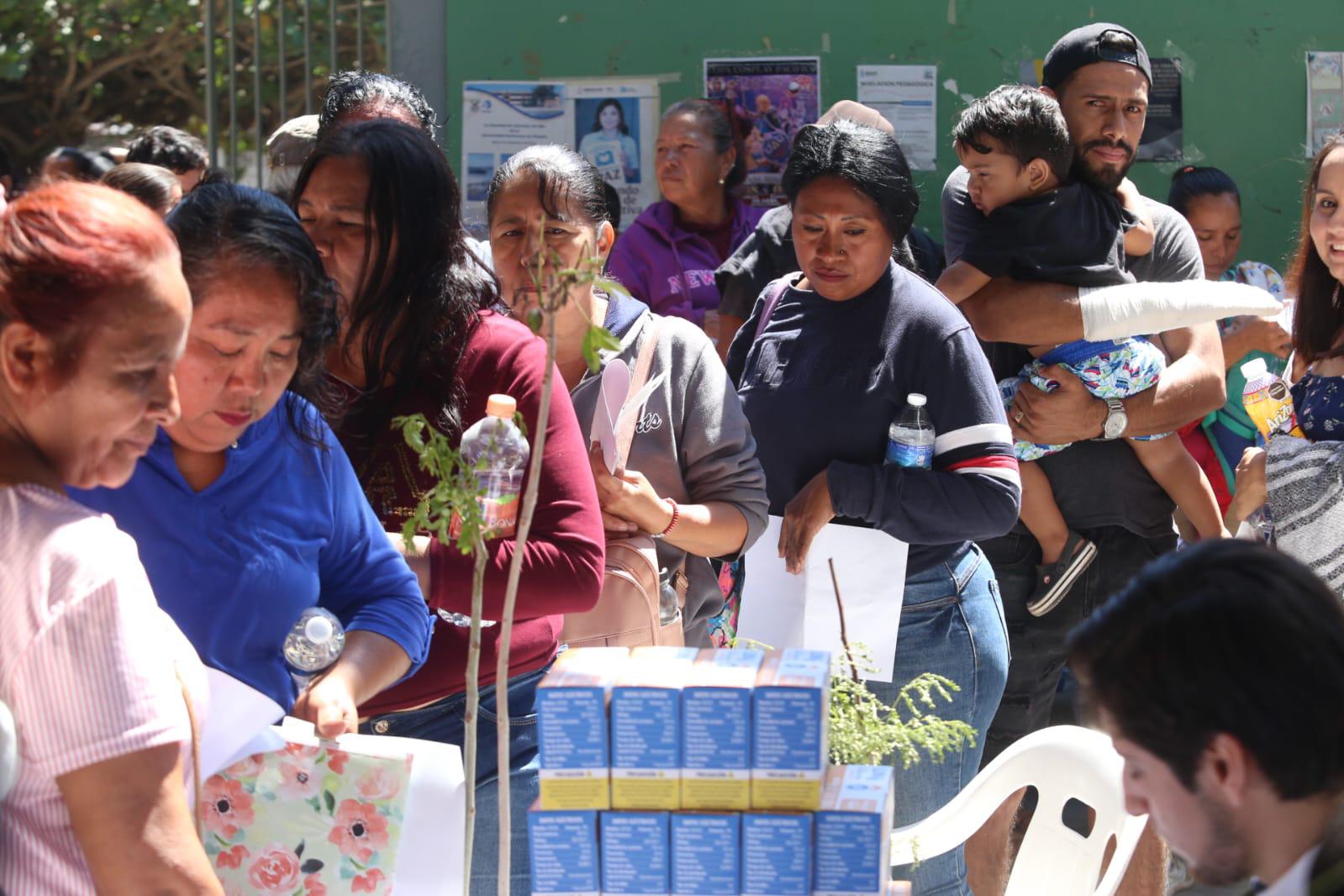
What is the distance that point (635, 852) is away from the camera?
5.77 ft

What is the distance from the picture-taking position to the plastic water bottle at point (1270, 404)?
3094mm

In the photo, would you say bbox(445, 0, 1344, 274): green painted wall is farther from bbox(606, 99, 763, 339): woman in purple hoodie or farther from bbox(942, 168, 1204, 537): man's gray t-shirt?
bbox(942, 168, 1204, 537): man's gray t-shirt

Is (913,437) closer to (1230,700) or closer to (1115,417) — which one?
(1115,417)

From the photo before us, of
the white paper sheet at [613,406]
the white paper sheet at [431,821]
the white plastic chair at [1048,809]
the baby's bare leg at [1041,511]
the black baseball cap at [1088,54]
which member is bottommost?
the white plastic chair at [1048,809]

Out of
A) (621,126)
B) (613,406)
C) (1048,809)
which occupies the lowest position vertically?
(1048,809)

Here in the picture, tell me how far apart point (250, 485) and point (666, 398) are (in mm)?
1068

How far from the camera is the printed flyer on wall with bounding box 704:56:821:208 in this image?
5145 mm

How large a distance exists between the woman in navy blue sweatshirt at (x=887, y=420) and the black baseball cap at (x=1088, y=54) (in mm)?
901

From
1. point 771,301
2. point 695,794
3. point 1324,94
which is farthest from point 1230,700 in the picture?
point 1324,94

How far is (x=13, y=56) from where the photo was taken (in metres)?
9.75

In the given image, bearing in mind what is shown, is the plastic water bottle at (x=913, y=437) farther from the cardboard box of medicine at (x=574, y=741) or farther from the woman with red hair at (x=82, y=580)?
the woman with red hair at (x=82, y=580)

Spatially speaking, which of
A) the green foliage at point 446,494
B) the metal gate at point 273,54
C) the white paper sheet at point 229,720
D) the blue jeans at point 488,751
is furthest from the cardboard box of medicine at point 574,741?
the metal gate at point 273,54

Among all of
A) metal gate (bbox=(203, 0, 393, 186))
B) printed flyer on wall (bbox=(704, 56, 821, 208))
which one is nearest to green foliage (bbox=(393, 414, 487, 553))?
printed flyer on wall (bbox=(704, 56, 821, 208))

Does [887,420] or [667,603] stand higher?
[887,420]
